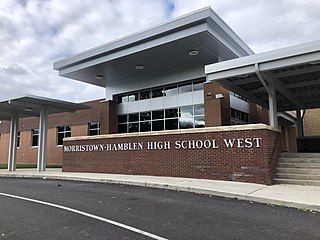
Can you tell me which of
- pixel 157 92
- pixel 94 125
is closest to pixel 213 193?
pixel 157 92

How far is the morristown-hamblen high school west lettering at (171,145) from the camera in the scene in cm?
1199

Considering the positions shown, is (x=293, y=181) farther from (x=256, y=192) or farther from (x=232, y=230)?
(x=232, y=230)

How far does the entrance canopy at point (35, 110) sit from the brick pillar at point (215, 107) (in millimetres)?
9166

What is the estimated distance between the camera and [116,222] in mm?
6309

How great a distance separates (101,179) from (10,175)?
7515 millimetres

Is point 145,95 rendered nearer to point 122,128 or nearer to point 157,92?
point 157,92

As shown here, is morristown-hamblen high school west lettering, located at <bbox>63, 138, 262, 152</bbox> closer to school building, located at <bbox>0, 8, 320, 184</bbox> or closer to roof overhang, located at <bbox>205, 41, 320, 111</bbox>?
school building, located at <bbox>0, 8, 320, 184</bbox>

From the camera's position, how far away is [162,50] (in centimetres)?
1650

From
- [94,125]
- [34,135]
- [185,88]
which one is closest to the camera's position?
[185,88]

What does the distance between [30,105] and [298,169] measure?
16340 millimetres

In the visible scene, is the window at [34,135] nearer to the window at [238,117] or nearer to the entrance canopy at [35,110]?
the entrance canopy at [35,110]

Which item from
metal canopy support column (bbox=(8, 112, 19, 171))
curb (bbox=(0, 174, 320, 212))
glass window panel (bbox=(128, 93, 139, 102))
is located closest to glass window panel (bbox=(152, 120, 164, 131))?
glass window panel (bbox=(128, 93, 139, 102))

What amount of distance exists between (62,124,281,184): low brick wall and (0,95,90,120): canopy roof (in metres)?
3.50

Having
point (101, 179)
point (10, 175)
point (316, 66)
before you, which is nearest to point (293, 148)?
point (316, 66)
